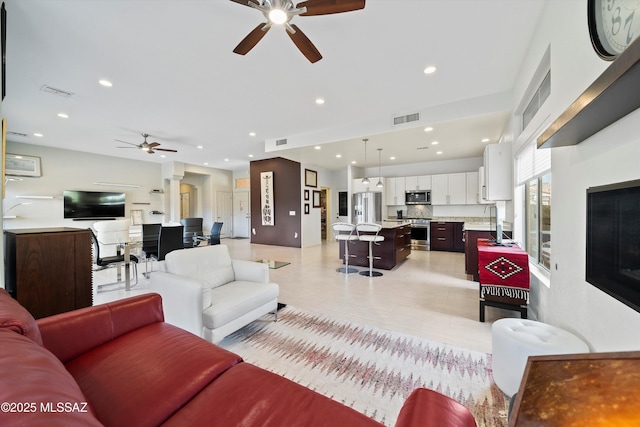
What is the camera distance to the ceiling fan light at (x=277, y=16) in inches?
72.8

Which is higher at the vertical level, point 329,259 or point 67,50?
point 67,50

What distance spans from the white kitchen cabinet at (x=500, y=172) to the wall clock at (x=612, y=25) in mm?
2475

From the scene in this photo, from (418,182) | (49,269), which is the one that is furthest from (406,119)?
(49,269)

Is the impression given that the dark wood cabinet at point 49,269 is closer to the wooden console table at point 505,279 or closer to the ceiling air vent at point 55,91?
the ceiling air vent at point 55,91

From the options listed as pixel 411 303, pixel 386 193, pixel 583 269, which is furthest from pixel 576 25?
pixel 386 193

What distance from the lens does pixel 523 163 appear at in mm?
3131

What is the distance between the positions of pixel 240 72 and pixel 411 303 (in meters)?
3.68

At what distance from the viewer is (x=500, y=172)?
3613mm

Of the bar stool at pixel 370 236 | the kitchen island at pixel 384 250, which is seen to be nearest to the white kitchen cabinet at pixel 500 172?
the bar stool at pixel 370 236

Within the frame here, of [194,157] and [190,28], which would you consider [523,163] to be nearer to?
[190,28]

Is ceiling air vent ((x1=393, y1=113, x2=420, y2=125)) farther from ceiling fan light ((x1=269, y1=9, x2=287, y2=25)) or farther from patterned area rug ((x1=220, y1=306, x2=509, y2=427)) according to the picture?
patterned area rug ((x1=220, y1=306, x2=509, y2=427))

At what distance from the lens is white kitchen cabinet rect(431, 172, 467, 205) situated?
23.3 ft

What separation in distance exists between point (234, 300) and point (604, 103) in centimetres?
255

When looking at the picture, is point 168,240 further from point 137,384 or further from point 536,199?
point 536,199
